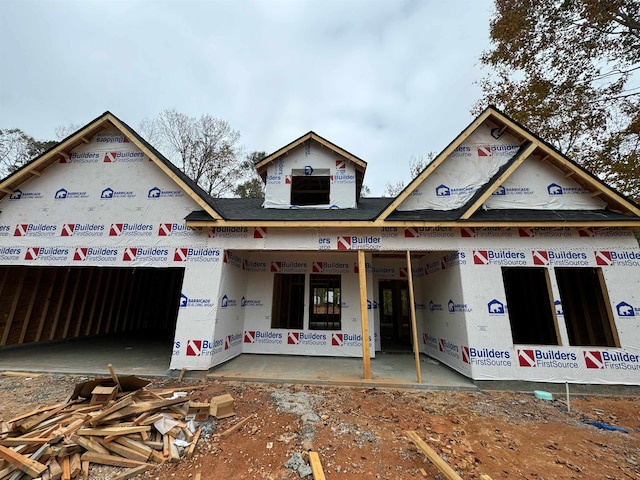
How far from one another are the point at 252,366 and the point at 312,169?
19.8ft

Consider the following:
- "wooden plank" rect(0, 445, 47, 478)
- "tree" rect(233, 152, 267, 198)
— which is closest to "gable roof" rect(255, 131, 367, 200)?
"wooden plank" rect(0, 445, 47, 478)

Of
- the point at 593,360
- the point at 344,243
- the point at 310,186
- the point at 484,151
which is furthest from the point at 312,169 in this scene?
the point at 593,360

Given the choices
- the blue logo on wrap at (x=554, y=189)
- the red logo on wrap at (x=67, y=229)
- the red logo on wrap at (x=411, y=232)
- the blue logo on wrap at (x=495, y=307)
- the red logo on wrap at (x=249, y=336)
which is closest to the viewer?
the blue logo on wrap at (x=495, y=307)

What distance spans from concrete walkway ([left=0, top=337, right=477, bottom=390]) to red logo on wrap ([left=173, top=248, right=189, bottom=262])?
264 cm

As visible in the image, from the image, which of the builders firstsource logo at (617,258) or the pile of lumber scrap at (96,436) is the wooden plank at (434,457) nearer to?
the pile of lumber scrap at (96,436)

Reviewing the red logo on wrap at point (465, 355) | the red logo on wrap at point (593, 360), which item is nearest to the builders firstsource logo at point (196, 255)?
the red logo on wrap at point (465, 355)

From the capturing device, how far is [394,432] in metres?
3.64

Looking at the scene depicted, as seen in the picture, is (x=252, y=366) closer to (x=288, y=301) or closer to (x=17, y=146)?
(x=288, y=301)

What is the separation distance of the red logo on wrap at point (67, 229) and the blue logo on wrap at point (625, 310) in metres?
13.2

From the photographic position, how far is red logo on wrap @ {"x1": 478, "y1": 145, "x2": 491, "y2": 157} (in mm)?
7035

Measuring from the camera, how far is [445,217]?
20.1 ft

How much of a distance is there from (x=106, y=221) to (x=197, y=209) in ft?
7.93

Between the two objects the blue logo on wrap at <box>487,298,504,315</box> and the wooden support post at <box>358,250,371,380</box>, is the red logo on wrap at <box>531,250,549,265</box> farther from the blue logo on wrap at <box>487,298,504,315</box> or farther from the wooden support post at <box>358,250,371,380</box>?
the wooden support post at <box>358,250,371,380</box>

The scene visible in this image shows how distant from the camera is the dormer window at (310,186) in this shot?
8.27 metres
